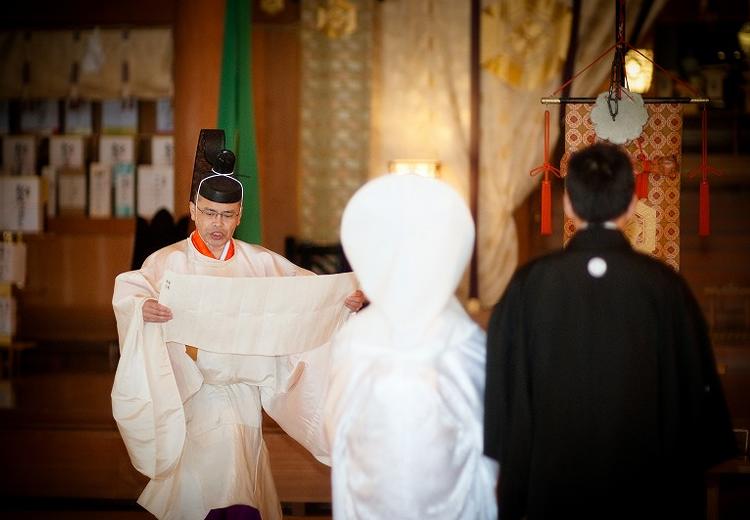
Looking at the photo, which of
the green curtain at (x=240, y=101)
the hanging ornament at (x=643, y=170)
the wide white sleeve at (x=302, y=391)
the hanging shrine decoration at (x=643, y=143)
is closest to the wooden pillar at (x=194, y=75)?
the green curtain at (x=240, y=101)

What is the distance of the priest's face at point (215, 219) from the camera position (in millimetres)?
3729

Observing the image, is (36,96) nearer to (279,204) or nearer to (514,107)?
(279,204)

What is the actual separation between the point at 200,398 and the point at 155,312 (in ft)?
1.55

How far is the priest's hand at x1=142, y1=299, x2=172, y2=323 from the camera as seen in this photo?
11.6ft

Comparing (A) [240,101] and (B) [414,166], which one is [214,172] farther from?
(B) [414,166]

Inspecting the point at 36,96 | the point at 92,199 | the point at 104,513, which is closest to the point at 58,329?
the point at 92,199

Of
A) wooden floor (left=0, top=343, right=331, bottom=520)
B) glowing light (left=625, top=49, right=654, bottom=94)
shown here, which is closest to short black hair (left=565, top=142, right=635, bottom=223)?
wooden floor (left=0, top=343, right=331, bottom=520)

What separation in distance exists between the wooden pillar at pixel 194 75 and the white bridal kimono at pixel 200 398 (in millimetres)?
2402

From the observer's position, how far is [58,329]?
8727 mm

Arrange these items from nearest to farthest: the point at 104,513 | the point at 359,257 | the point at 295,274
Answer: the point at 359,257, the point at 295,274, the point at 104,513

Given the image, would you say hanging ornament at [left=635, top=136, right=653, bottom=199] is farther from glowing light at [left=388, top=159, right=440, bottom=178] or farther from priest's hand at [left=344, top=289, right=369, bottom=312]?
glowing light at [left=388, top=159, right=440, bottom=178]

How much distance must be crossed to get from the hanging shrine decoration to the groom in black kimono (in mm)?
1250

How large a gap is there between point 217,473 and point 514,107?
488 cm

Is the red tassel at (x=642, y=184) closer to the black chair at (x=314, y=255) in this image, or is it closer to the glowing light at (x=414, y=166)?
the glowing light at (x=414, y=166)
